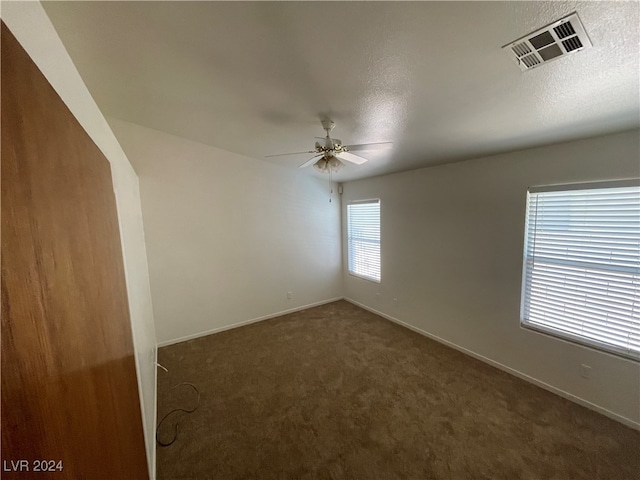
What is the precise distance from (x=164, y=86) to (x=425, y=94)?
2.03 m

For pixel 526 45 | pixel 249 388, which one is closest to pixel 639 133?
pixel 526 45

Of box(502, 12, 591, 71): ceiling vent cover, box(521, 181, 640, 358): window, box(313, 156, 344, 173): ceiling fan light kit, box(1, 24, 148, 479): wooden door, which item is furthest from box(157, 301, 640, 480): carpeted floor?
box(502, 12, 591, 71): ceiling vent cover

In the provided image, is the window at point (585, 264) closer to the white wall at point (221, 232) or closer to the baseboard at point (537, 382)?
the baseboard at point (537, 382)

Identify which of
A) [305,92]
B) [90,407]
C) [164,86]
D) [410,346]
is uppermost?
[164,86]

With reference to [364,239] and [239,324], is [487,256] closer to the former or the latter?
[364,239]

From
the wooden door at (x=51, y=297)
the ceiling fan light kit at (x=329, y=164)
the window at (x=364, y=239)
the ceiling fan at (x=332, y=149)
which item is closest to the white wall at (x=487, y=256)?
the window at (x=364, y=239)

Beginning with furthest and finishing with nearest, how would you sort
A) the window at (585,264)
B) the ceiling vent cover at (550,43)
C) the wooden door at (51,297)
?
the window at (585,264) < the ceiling vent cover at (550,43) < the wooden door at (51,297)

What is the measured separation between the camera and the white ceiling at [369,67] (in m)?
1.06

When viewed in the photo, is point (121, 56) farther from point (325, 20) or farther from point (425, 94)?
point (425, 94)

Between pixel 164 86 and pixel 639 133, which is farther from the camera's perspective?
pixel 164 86

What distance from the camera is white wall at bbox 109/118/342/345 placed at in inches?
122

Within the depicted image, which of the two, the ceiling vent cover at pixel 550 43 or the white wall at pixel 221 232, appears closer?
the ceiling vent cover at pixel 550 43

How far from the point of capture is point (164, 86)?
1932 mm

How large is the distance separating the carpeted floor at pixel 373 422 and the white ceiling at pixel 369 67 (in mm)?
2362
